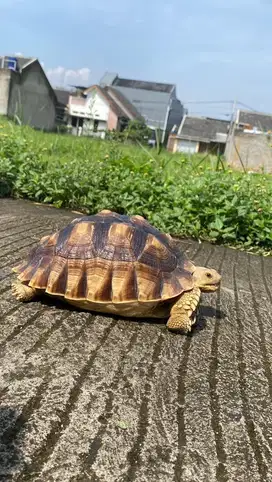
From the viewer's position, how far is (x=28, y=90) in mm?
27875

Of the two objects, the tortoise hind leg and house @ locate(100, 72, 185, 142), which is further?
house @ locate(100, 72, 185, 142)

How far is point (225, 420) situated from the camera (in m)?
1.89

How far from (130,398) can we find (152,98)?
160ft

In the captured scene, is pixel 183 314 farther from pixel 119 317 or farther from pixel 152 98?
pixel 152 98

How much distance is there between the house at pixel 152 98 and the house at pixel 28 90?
15729mm

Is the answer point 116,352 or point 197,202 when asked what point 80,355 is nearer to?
point 116,352

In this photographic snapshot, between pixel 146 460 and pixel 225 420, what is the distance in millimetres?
410

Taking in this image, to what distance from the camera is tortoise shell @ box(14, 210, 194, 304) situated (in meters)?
2.55

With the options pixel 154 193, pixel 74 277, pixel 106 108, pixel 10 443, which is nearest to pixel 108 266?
pixel 74 277

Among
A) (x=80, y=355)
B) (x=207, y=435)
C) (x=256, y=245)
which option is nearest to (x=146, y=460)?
(x=207, y=435)

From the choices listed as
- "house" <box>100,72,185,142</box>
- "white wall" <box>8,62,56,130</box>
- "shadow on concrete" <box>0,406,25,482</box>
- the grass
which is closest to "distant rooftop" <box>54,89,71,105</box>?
"house" <box>100,72,185,142</box>

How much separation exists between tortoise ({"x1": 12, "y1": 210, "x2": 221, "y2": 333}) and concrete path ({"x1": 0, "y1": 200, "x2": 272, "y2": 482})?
10cm

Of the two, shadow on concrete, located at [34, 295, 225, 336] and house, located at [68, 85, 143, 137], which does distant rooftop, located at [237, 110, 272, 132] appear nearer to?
house, located at [68, 85, 143, 137]

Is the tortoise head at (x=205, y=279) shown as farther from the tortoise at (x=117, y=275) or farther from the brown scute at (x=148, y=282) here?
the brown scute at (x=148, y=282)
